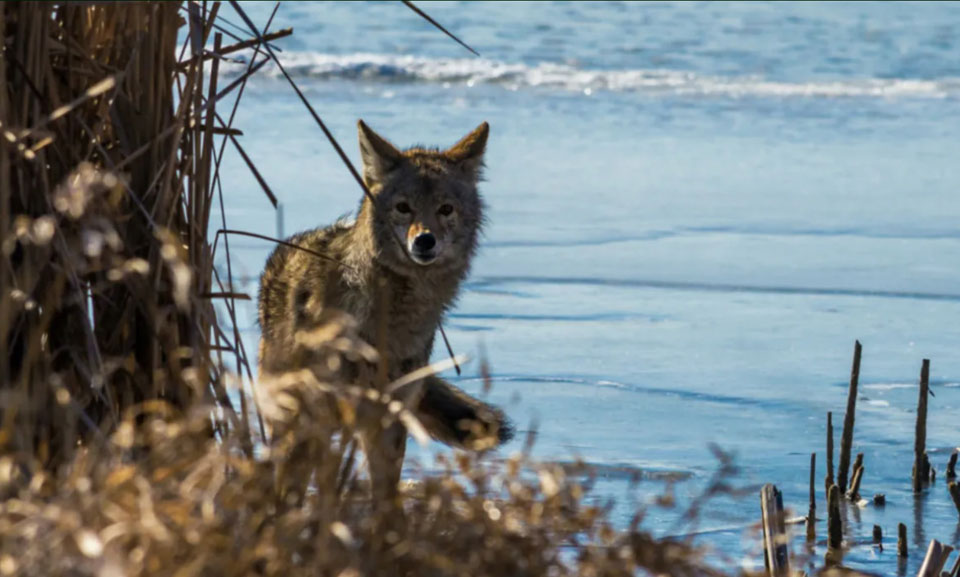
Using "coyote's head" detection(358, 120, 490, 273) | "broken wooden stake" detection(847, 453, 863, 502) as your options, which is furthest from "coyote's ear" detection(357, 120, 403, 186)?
"broken wooden stake" detection(847, 453, 863, 502)

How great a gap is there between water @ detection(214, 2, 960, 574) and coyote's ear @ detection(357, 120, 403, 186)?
3.22 ft

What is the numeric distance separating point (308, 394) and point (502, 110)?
12.9m

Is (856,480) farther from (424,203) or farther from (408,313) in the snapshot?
(424,203)

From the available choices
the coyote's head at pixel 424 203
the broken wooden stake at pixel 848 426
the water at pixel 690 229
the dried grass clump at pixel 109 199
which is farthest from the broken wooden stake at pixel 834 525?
the coyote's head at pixel 424 203

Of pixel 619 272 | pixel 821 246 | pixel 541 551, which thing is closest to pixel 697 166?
pixel 821 246

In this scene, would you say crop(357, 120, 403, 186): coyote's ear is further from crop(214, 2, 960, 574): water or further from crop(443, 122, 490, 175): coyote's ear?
crop(214, 2, 960, 574): water

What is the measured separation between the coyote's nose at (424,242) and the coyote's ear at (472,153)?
524 millimetres

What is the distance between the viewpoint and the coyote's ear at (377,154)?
20.7ft

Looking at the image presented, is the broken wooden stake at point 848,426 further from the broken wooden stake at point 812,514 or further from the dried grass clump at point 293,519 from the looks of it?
the dried grass clump at point 293,519

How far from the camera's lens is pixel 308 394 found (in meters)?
2.31

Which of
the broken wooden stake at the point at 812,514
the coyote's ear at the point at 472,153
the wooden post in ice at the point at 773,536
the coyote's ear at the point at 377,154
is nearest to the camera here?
the wooden post in ice at the point at 773,536

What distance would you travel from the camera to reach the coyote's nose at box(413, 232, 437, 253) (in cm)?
598

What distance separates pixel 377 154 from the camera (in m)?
6.31

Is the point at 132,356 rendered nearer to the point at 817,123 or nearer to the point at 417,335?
the point at 417,335
